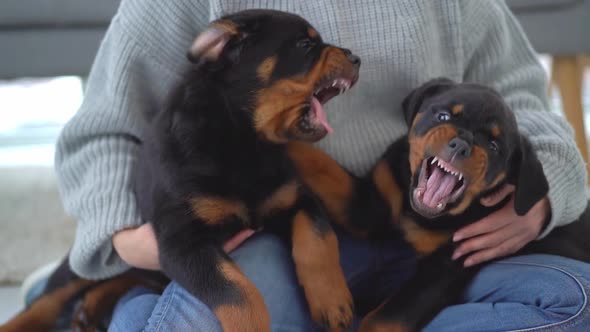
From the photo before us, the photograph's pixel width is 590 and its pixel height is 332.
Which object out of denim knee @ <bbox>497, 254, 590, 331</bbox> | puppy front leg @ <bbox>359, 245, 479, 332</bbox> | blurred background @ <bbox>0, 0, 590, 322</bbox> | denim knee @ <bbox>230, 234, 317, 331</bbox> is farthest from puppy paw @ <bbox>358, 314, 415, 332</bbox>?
blurred background @ <bbox>0, 0, 590, 322</bbox>

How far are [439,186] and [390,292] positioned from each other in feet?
1.17

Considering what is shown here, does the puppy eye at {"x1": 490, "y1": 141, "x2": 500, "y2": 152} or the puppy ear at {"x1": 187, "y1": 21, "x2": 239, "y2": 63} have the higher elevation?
the puppy ear at {"x1": 187, "y1": 21, "x2": 239, "y2": 63}

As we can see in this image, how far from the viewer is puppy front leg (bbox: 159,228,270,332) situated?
3.62ft

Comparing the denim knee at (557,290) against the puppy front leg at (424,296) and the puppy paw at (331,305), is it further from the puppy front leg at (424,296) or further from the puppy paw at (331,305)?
the puppy paw at (331,305)

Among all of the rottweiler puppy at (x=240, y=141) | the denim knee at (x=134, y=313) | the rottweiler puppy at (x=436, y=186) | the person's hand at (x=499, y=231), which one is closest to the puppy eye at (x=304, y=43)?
the rottweiler puppy at (x=240, y=141)

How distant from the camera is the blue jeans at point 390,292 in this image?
1217 mm

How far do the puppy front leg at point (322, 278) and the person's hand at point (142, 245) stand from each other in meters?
0.15

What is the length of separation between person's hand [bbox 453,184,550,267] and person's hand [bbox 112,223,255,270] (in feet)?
1.53

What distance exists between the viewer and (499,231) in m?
1.40

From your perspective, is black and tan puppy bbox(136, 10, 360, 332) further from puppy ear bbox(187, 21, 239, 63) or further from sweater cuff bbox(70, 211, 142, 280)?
sweater cuff bbox(70, 211, 142, 280)

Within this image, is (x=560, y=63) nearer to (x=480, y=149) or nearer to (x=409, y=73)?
(x=409, y=73)

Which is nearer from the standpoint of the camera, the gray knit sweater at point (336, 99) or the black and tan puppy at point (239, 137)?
the black and tan puppy at point (239, 137)

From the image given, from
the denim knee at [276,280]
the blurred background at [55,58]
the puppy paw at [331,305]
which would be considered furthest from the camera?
the blurred background at [55,58]

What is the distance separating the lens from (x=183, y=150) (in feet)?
4.07
